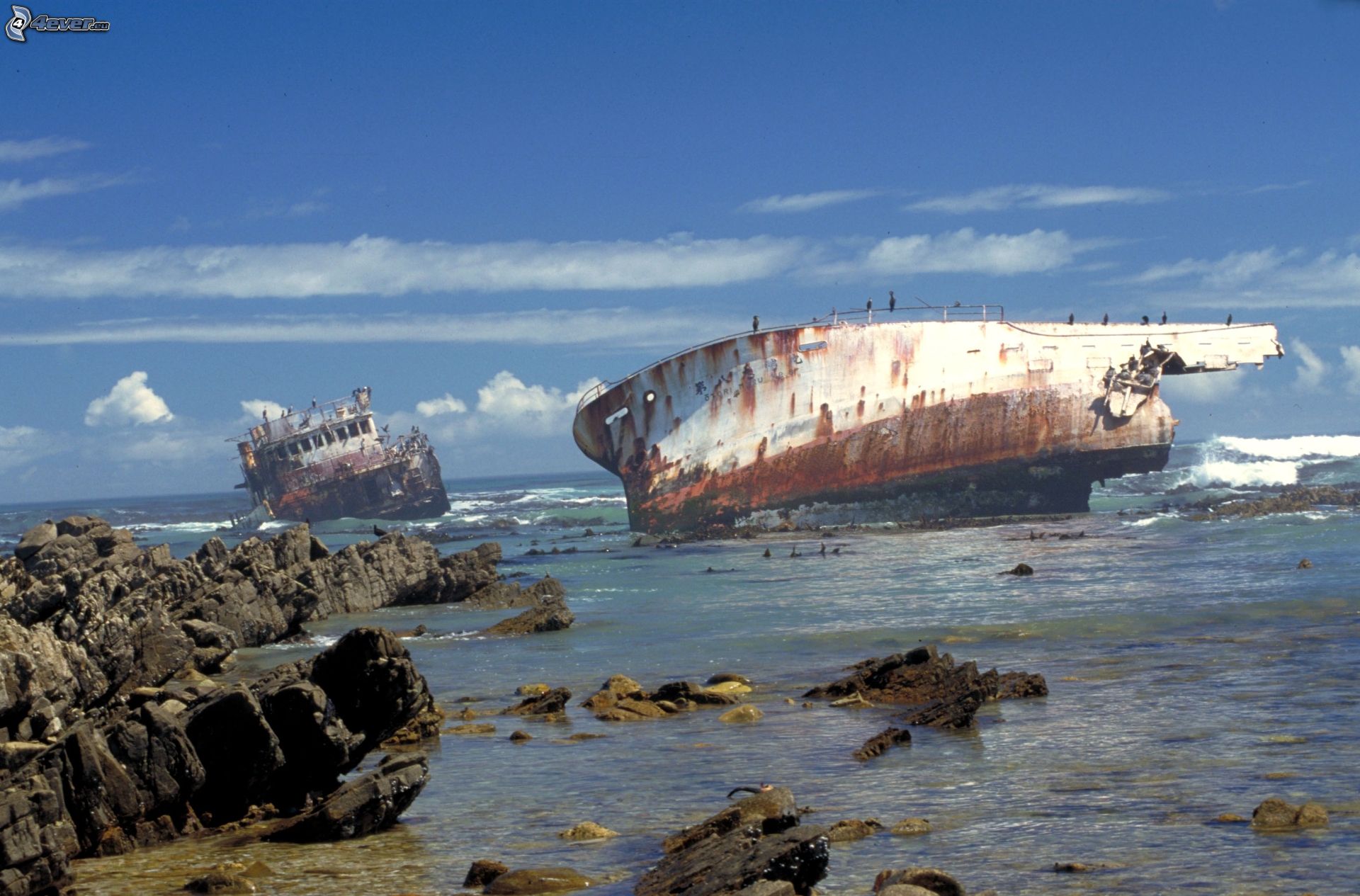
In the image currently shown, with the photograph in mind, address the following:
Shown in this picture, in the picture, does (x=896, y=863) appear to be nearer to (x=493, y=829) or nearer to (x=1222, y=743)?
(x=493, y=829)

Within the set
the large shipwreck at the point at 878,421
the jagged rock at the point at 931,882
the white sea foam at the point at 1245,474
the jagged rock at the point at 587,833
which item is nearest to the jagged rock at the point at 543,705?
the jagged rock at the point at 587,833

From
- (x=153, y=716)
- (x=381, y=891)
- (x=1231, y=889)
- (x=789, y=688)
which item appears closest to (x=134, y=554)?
(x=789, y=688)

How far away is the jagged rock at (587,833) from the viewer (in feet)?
25.6

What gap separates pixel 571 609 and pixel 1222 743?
14.8 m

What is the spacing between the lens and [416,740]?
432 inches

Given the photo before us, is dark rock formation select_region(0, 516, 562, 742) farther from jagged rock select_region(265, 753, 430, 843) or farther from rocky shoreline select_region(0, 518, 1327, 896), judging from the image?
jagged rock select_region(265, 753, 430, 843)

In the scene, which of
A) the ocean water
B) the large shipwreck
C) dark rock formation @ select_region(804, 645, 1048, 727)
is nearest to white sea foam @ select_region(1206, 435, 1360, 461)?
the large shipwreck

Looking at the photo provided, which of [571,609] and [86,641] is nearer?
[86,641]

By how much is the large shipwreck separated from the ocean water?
14.5 m

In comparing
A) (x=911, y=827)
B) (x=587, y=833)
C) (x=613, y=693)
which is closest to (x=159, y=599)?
(x=613, y=693)

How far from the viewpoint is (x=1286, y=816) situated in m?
7.41

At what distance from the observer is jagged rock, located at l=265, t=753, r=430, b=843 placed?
309 inches

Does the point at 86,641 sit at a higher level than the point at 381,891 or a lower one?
higher

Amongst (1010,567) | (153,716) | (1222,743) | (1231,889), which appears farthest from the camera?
(1010,567)
